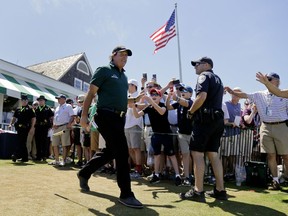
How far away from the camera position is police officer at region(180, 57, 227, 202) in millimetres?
4262

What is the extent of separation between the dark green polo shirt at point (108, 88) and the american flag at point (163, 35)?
11.4 metres

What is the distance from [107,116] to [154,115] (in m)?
2.30

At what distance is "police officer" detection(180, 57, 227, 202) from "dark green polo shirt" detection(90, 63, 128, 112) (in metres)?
1.11

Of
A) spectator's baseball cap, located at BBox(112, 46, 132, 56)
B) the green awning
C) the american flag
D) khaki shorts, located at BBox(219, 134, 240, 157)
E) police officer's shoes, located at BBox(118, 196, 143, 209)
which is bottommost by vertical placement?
police officer's shoes, located at BBox(118, 196, 143, 209)

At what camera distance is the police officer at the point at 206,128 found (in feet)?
14.0

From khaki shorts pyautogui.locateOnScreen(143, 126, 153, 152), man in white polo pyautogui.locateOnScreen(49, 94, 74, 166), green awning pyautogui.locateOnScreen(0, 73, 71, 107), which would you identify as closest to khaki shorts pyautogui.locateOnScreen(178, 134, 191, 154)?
khaki shorts pyautogui.locateOnScreen(143, 126, 153, 152)

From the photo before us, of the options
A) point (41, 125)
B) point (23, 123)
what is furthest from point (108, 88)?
point (41, 125)

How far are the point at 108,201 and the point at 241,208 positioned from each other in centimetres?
178

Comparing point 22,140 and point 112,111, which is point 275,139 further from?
point 22,140

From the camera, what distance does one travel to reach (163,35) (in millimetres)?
16031

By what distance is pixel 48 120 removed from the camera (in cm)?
1047

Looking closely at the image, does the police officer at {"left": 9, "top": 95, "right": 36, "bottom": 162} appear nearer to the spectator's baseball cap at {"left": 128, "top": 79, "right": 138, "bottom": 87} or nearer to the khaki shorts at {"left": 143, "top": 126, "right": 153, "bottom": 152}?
the spectator's baseball cap at {"left": 128, "top": 79, "right": 138, "bottom": 87}

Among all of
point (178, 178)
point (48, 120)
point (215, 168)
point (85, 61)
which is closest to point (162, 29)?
point (48, 120)

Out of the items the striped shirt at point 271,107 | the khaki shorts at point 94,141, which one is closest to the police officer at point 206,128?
the striped shirt at point 271,107
